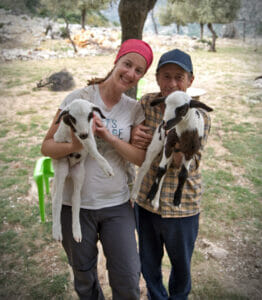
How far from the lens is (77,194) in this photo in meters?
1.54

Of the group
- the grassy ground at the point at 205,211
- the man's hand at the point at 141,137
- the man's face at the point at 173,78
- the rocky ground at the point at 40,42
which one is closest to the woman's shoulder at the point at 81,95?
the man's hand at the point at 141,137

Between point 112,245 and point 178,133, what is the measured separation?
107 cm

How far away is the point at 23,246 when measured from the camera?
3.13 m

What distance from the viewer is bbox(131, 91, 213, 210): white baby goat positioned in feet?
3.56

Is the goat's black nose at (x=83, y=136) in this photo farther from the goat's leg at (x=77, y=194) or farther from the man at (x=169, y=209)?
the man at (x=169, y=209)

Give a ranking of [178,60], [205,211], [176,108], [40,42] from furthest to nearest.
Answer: [40,42], [205,211], [178,60], [176,108]

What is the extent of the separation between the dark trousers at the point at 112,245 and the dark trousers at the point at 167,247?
9.6 inches

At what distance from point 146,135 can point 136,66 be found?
497 millimetres

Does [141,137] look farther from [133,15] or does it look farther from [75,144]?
[133,15]

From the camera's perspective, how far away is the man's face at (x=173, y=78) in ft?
4.84

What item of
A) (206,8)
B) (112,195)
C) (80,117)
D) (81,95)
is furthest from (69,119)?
(206,8)

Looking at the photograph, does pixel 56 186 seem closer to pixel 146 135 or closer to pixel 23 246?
pixel 146 135

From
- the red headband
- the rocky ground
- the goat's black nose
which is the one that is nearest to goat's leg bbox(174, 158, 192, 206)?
the goat's black nose

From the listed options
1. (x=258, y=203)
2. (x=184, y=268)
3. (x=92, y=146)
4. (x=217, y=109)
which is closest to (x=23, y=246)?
(x=184, y=268)
